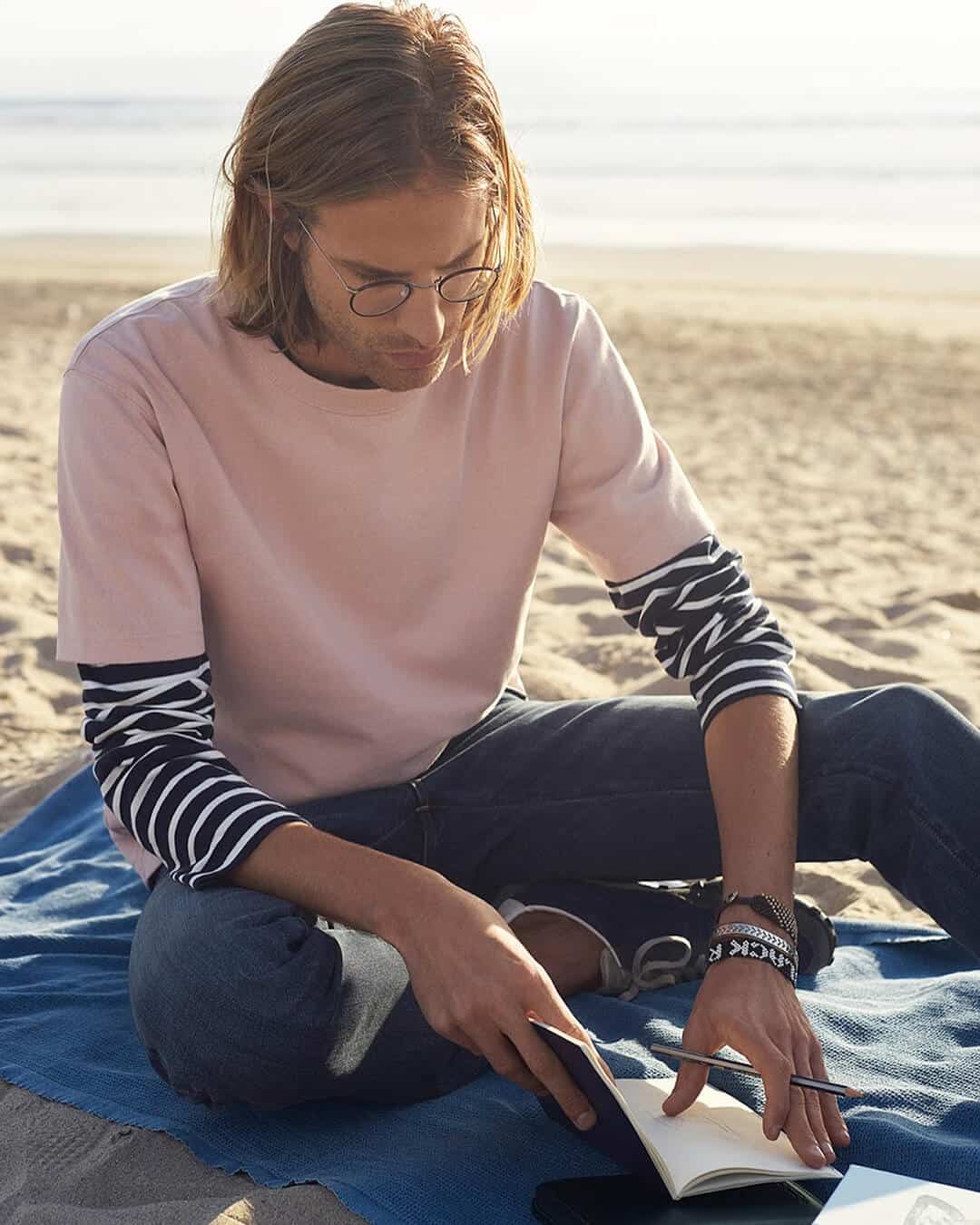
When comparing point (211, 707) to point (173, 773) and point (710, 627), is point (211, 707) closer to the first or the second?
point (173, 773)

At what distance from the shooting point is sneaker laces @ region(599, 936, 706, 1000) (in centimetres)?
243

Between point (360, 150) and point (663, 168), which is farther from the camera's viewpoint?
point (663, 168)

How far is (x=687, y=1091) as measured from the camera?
6.12 ft

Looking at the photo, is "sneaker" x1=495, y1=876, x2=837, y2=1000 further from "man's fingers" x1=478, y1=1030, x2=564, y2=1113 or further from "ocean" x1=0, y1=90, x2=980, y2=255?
"ocean" x1=0, y1=90, x2=980, y2=255

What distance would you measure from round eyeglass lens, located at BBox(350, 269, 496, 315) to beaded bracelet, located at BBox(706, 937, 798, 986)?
922 mm

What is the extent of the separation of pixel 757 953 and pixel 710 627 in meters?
0.54

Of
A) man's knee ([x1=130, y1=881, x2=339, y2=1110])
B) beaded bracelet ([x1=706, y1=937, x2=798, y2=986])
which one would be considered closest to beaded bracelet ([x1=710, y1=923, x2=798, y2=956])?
beaded bracelet ([x1=706, y1=937, x2=798, y2=986])

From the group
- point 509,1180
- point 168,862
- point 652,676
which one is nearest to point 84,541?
point 168,862

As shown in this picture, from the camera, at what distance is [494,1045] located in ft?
5.81

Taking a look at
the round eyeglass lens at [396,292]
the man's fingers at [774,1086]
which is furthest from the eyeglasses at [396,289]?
the man's fingers at [774,1086]

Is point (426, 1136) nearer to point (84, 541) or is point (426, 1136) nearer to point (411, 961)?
point (411, 961)

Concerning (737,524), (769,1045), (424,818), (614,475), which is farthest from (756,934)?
(737,524)

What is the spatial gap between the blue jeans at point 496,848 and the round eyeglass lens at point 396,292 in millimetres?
711

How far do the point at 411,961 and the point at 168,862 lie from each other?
43 centimetres
